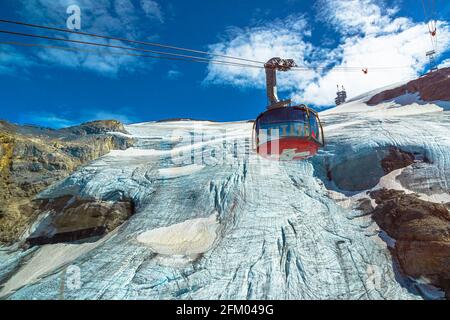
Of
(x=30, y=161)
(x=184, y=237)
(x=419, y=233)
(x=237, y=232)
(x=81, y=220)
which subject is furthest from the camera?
(x=30, y=161)

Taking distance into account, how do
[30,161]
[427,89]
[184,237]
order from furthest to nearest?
1. [427,89]
2. [30,161]
3. [184,237]

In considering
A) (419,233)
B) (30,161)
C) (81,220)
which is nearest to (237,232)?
(419,233)

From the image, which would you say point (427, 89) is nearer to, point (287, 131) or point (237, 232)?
point (237, 232)

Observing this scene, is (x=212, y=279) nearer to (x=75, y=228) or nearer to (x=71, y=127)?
(x=75, y=228)

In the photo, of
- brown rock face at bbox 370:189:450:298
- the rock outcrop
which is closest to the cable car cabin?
brown rock face at bbox 370:189:450:298

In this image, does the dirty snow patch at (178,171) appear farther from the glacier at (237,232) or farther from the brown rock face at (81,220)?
the brown rock face at (81,220)

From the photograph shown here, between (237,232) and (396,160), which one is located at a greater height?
(396,160)

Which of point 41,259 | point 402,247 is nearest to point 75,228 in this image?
point 41,259

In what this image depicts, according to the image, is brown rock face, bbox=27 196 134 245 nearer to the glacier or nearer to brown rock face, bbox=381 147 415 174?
the glacier
